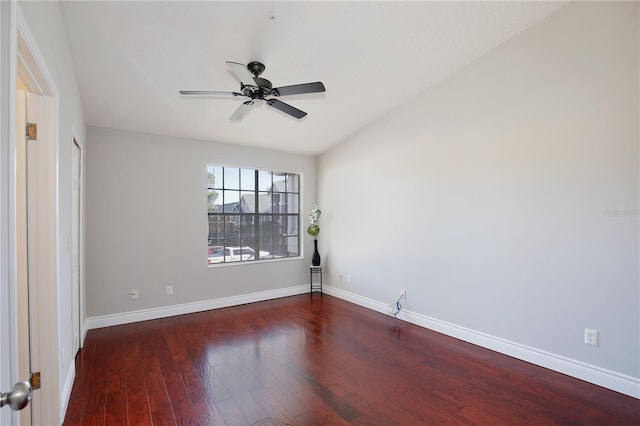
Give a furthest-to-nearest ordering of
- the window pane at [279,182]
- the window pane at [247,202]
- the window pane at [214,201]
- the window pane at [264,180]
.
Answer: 1. the window pane at [279,182]
2. the window pane at [264,180]
3. the window pane at [247,202]
4. the window pane at [214,201]

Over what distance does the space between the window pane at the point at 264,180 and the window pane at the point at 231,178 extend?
15.2 inches

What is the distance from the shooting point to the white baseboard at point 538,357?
8.03ft

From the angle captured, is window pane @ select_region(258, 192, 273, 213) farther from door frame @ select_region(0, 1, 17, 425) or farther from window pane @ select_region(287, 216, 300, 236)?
door frame @ select_region(0, 1, 17, 425)

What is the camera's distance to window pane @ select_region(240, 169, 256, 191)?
504 cm

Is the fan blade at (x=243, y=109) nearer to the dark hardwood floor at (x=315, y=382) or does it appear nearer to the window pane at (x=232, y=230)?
the window pane at (x=232, y=230)

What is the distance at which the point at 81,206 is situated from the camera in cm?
342

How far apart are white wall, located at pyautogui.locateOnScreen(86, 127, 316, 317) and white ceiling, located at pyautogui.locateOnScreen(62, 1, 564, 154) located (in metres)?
0.37

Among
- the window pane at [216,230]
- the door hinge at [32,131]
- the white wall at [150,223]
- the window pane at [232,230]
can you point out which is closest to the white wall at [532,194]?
the window pane at [232,230]

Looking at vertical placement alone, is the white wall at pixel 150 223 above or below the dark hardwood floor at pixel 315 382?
above

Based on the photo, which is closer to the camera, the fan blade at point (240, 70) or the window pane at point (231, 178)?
the fan blade at point (240, 70)

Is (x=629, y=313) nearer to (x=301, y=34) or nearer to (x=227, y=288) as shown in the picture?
(x=301, y=34)

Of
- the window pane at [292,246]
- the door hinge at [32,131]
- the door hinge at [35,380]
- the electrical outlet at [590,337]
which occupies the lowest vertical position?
the electrical outlet at [590,337]

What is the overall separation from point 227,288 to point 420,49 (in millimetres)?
4042

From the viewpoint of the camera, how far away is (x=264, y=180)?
5277 mm
